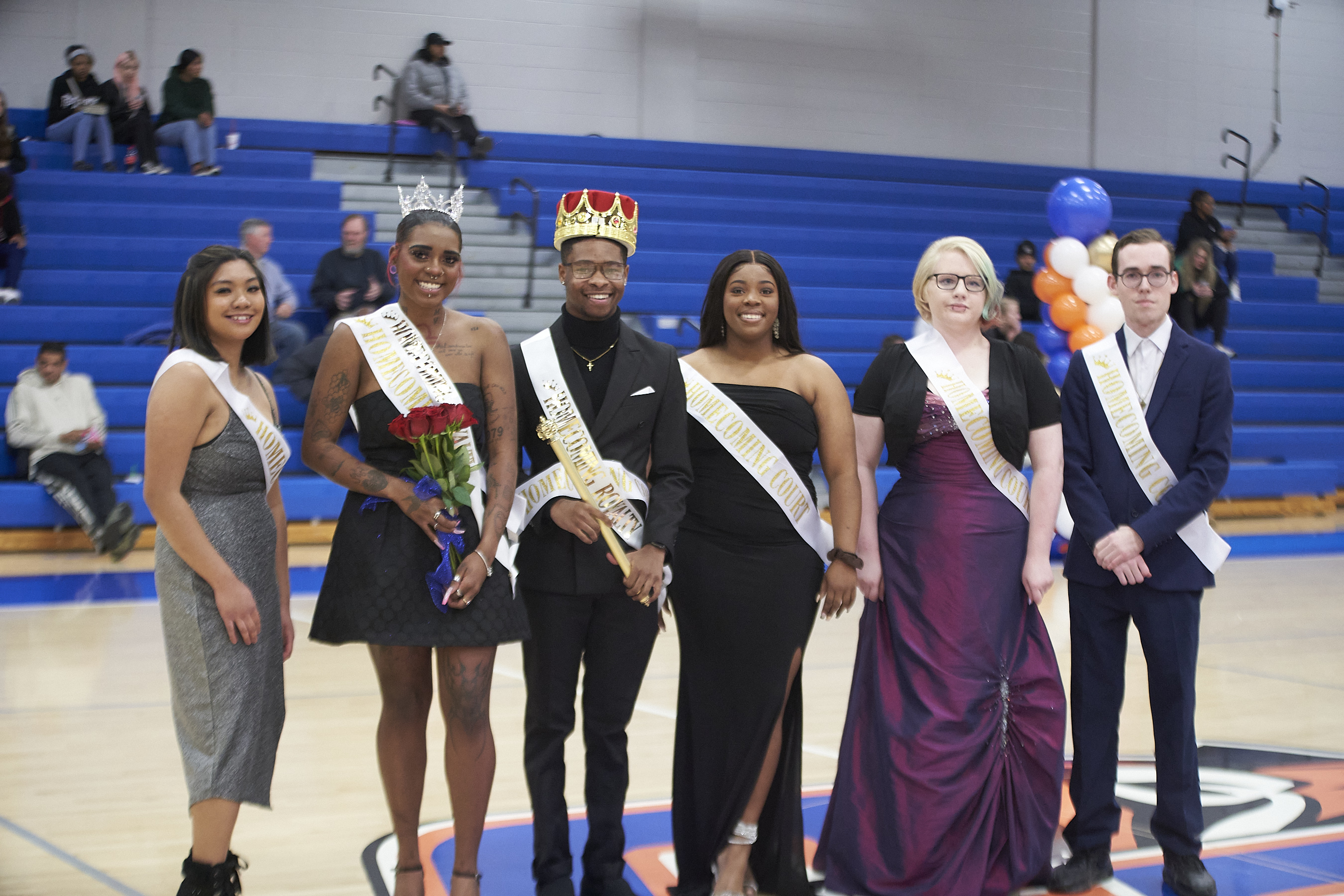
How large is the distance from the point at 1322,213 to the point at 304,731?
1226 cm

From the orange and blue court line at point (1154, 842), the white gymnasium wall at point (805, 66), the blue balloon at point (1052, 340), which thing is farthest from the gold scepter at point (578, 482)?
the white gymnasium wall at point (805, 66)

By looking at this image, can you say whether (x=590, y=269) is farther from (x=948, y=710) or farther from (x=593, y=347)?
(x=948, y=710)

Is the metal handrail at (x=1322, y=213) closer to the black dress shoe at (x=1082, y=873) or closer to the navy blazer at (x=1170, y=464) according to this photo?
the navy blazer at (x=1170, y=464)

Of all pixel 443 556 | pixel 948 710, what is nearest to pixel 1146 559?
pixel 948 710

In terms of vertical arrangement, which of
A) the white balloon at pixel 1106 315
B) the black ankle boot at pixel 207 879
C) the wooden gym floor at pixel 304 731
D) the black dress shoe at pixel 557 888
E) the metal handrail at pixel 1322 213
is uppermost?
the metal handrail at pixel 1322 213

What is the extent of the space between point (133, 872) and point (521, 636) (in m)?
1.07

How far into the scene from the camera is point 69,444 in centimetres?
661

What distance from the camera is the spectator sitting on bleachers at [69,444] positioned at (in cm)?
652

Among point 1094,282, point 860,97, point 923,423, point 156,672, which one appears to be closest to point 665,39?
point 860,97

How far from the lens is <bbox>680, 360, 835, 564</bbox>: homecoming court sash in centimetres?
254

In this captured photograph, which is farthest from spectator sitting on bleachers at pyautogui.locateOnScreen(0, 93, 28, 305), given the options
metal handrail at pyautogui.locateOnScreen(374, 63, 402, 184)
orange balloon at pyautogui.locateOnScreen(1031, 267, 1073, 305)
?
orange balloon at pyautogui.locateOnScreen(1031, 267, 1073, 305)

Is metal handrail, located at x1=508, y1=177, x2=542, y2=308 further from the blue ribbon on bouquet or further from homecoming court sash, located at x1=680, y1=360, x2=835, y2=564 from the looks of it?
the blue ribbon on bouquet

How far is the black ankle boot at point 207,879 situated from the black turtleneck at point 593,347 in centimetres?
109

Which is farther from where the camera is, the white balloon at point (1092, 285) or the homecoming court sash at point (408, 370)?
the white balloon at point (1092, 285)
